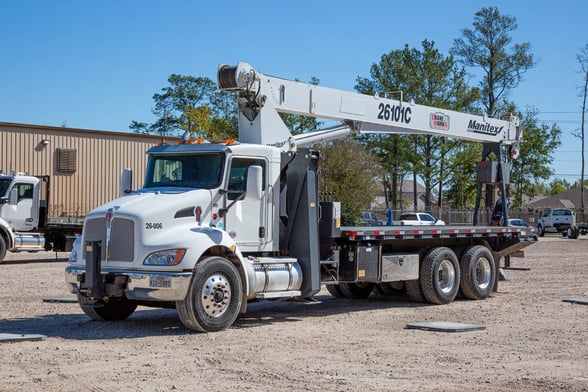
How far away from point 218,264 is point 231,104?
231 feet

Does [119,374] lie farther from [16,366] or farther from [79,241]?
[79,241]

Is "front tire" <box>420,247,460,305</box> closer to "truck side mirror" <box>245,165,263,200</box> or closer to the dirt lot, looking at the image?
the dirt lot

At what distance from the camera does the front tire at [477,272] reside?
1658 centimetres

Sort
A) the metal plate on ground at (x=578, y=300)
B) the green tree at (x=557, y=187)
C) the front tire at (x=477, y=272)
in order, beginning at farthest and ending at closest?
the green tree at (x=557, y=187), the front tire at (x=477, y=272), the metal plate on ground at (x=578, y=300)

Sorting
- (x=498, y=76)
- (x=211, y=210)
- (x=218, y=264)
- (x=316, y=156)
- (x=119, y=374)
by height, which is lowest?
(x=119, y=374)

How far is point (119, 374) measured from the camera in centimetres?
884

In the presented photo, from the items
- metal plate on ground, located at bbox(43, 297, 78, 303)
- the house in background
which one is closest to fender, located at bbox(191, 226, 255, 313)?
metal plate on ground, located at bbox(43, 297, 78, 303)

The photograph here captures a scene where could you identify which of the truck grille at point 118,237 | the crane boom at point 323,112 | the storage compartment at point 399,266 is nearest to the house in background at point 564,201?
the crane boom at point 323,112

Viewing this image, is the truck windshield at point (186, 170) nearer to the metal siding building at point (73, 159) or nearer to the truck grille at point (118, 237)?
the truck grille at point (118, 237)

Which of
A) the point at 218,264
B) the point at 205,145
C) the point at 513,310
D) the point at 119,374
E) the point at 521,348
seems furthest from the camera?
the point at 513,310

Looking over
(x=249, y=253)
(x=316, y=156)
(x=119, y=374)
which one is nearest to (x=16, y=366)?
(x=119, y=374)

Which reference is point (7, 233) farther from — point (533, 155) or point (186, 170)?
point (533, 155)

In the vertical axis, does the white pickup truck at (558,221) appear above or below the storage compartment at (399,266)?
above

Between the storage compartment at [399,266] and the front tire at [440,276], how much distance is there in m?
0.24
